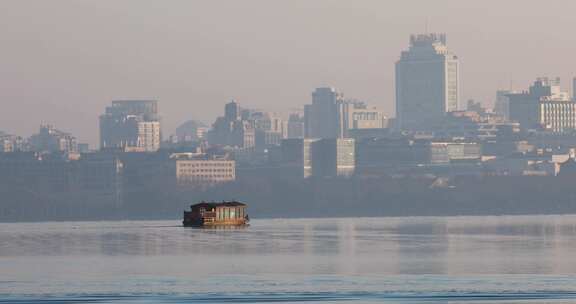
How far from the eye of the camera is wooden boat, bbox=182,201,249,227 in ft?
484

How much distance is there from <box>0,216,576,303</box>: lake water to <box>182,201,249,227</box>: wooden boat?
26.5 meters

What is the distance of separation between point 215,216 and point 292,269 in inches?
2613

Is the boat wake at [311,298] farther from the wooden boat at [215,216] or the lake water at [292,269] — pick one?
the wooden boat at [215,216]

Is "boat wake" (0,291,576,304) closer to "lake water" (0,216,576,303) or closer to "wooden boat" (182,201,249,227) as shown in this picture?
"lake water" (0,216,576,303)

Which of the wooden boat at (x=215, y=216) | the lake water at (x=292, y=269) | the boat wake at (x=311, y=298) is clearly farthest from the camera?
the wooden boat at (x=215, y=216)

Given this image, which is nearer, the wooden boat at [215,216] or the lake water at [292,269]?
the lake water at [292,269]

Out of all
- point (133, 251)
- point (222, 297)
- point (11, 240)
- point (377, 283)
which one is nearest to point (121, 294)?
point (222, 297)

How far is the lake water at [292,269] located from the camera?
69.1 meters

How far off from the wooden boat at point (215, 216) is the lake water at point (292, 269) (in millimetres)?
26535

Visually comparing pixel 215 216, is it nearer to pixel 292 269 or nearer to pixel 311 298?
pixel 292 269

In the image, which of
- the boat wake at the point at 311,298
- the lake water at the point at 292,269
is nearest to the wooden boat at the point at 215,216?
the lake water at the point at 292,269

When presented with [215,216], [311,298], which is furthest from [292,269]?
[215,216]

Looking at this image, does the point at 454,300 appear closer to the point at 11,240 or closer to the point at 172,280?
the point at 172,280

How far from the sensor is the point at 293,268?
83.7 meters
